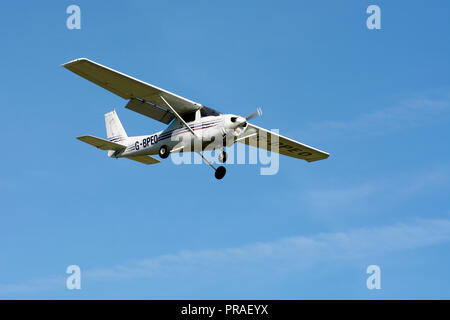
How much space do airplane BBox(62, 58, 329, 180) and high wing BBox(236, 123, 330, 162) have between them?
0.15 ft

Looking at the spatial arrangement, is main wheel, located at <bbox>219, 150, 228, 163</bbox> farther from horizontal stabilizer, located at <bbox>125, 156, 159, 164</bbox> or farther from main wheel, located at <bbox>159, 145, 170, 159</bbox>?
horizontal stabilizer, located at <bbox>125, 156, 159, 164</bbox>

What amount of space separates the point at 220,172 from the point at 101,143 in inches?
221

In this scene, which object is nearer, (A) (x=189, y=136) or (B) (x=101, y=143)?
(A) (x=189, y=136)

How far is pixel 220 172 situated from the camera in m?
26.4

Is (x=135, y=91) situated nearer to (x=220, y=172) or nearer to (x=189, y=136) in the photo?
(x=189, y=136)

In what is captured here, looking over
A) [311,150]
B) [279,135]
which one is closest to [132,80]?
[279,135]

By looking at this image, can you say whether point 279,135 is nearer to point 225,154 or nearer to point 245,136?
point 245,136

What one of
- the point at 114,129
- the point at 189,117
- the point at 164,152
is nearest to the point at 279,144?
the point at 189,117

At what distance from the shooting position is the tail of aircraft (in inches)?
1168

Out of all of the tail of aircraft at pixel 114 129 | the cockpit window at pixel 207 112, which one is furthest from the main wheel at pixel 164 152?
the tail of aircraft at pixel 114 129

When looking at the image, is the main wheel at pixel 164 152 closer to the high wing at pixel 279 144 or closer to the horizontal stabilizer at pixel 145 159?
the horizontal stabilizer at pixel 145 159

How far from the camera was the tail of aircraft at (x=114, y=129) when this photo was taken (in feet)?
97.3

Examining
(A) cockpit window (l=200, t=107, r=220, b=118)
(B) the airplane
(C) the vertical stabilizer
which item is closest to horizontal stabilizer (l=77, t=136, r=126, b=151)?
(B) the airplane
